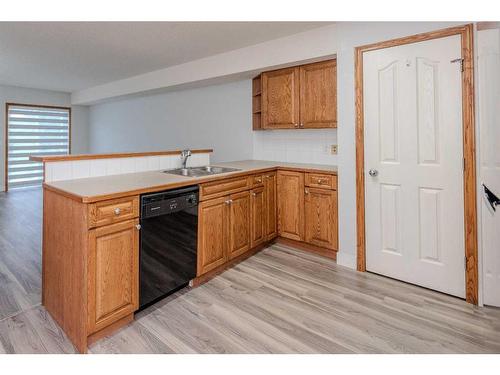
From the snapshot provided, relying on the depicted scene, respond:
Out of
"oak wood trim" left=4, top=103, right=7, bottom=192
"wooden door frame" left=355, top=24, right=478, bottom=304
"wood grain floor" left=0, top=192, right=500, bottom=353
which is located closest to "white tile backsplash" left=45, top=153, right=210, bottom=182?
"wood grain floor" left=0, top=192, right=500, bottom=353

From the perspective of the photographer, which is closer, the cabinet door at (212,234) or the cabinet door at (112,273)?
the cabinet door at (112,273)

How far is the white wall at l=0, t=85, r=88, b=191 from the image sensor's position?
21.7 feet

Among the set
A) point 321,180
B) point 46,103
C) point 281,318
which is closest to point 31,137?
point 46,103

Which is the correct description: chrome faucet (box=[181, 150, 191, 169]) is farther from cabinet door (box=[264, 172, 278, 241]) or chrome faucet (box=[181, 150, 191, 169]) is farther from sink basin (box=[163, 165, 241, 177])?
cabinet door (box=[264, 172, 278, 241])

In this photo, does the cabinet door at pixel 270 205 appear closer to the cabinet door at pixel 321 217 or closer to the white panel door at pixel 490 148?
the cabinet door at pixel 321 217

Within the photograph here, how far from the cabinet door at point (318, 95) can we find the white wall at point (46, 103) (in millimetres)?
6512

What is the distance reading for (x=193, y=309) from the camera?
215 centimetres

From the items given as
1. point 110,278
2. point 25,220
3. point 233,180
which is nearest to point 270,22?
point 233,180

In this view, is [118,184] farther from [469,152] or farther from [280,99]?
[469,152]

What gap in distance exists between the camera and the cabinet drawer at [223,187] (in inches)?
98.0

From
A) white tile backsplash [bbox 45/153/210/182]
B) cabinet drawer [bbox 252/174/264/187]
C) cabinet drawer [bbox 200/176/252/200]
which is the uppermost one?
white tile backsplash [bbox 45/153/210/182]

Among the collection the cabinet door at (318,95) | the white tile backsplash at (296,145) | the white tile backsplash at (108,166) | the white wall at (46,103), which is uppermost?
the white wall at (46,103)

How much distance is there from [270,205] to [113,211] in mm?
1820

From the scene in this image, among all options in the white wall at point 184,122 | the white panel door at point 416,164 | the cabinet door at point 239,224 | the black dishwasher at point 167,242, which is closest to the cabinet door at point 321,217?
the white panel door at point 416,164
